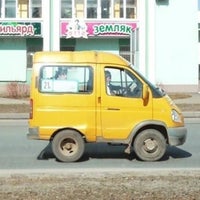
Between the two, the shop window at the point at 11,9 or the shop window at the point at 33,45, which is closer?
the shop window at the point at 11,9

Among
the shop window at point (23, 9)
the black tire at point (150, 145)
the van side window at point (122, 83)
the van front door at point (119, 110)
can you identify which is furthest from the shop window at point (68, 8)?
the black tire at point (150, 145)

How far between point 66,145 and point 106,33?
2924cm

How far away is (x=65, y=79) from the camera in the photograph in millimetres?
10211

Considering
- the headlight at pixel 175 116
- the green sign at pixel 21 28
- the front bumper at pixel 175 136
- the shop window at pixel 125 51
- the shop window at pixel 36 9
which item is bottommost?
the front bumper at pixel 175 136

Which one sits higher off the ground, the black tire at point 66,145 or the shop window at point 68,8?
the shop window at point 68,8

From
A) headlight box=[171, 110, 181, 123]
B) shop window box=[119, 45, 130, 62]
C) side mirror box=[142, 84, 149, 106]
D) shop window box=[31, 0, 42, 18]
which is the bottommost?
headlight box=[171, 110, 181, 123]

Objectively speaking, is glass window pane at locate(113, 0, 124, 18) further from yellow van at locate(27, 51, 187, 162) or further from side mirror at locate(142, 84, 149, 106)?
side mirror at locate(142, 84, 149, 106)

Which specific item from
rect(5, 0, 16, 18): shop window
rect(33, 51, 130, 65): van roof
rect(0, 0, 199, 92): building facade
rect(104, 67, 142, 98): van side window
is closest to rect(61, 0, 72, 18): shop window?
rect(0, 0, 199, 92): building facade

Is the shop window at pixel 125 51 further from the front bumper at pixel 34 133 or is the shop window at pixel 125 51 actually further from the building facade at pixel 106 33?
the front bumper at pixel 34 133

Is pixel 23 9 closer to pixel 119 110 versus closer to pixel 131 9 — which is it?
pixel 131 9

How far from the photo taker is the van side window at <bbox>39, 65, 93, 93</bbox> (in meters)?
10.1

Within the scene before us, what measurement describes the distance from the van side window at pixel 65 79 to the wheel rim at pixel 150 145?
4.66ft

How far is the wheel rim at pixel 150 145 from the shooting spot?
1027 centimetres

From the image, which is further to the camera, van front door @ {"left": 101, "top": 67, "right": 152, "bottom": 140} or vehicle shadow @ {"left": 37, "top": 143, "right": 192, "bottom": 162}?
vehicle shadow @ {"left": 37, "top": 143, "right": 192, "bottom": 162}
